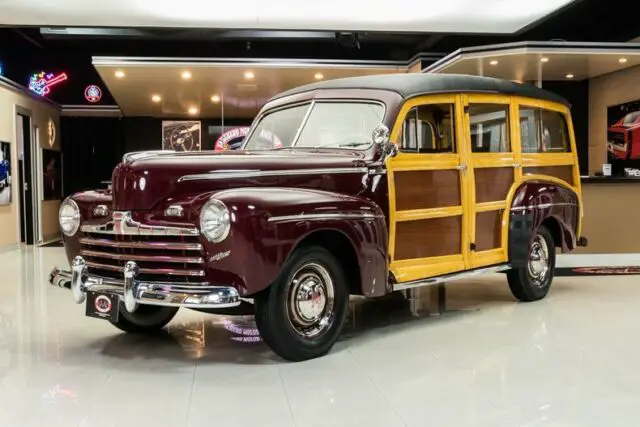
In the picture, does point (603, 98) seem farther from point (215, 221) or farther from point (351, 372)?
point (215, 221)

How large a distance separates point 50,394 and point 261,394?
3.65 ft

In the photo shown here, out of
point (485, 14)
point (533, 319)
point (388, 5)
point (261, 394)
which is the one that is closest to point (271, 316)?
point (261, 394)

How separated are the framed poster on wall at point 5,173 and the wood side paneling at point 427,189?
9.78m

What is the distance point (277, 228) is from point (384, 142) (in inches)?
44.8

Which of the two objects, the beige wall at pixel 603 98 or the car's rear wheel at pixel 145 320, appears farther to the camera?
the beige wall at pixel 603 98

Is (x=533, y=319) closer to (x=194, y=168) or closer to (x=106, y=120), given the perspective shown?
(x=194, y=168)

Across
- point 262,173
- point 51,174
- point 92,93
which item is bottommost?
point 262,173

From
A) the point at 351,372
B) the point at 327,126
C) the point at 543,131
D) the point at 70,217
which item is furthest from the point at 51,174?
the point at 351,372

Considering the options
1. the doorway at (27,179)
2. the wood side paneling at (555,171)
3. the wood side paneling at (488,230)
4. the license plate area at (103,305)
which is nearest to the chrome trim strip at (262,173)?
the license plate area at (103,305)

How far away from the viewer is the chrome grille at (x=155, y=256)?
368 cm

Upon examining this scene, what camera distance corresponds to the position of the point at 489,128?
547 centimetres

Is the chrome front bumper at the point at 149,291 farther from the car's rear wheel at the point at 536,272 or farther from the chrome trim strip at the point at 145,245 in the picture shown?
the car's rear wheel at the point at 536,272

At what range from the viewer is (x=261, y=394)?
3.43m

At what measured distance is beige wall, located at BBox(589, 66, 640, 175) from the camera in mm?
11031
